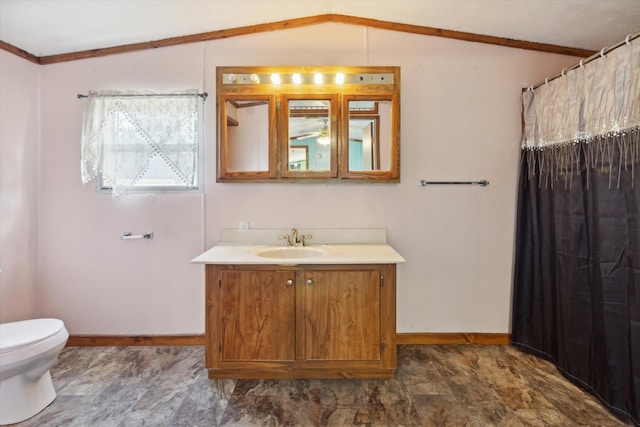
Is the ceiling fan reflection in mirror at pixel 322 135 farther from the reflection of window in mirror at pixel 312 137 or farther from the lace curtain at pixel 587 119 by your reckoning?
the lace curtain at pixel 587 119

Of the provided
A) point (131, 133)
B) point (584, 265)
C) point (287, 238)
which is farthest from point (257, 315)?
point (584, 265)

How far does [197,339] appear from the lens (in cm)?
248

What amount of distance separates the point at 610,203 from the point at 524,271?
82 cm

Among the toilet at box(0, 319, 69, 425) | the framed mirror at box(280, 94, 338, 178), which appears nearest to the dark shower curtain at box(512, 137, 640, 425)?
the framed mirror at box(280, 94, 338, 178)

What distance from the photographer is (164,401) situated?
5.99 feet

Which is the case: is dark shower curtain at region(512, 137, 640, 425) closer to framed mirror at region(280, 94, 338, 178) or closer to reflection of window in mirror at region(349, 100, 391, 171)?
reflection of window in mirror at region(349, 100, 391, 171)

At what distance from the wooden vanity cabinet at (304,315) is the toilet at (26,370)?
2.72ft

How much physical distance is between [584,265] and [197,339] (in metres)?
2.74

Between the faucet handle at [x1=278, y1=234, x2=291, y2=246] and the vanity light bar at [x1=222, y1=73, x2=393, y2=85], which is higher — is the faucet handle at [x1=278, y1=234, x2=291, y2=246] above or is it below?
below

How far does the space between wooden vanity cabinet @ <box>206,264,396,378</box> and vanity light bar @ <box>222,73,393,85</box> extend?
138 cm

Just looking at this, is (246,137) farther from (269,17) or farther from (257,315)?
(257,315)

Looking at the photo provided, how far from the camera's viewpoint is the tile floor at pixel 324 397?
5.50 feet

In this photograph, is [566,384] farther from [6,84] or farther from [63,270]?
[6,84]

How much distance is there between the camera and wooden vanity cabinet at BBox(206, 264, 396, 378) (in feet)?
6.38
